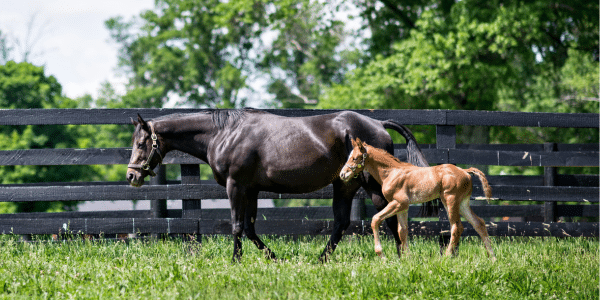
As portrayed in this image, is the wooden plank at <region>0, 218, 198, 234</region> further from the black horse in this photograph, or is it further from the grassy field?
the black horse

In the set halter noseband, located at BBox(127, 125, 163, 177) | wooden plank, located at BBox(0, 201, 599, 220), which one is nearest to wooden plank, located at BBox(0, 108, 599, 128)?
halter noseband, located at BBox(127, 125, 163, 177)

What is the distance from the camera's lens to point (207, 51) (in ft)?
102

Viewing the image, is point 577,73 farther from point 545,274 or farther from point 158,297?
point 158,297

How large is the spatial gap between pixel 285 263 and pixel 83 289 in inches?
72.6

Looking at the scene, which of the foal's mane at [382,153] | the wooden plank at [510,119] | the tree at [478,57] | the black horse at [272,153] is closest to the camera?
the foal's mane at [382,153]

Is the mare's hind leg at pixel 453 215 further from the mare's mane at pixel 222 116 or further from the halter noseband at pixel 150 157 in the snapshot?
the halter noseband at pixel 150 157

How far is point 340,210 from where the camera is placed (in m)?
5.58

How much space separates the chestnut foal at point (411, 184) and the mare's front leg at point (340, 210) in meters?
0.63

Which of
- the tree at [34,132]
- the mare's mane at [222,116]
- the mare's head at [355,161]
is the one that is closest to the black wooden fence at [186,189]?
the mare's mane at [222,116]

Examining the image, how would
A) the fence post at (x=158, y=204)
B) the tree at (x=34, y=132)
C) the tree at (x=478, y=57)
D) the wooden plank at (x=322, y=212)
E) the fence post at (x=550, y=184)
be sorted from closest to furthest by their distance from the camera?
the fence post at (x=158, y=204) < the fence post at (x=550, y=184) < the wooden plank at (x=322, y=212) < the tree at (x=478, y=57) < the tree at (x=34, y=132)

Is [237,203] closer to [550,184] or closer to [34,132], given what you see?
[550,184]

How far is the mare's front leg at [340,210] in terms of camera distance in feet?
18.1

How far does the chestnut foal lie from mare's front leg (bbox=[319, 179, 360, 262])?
0.63m

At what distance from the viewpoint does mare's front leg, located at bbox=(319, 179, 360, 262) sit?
5.51 metres
